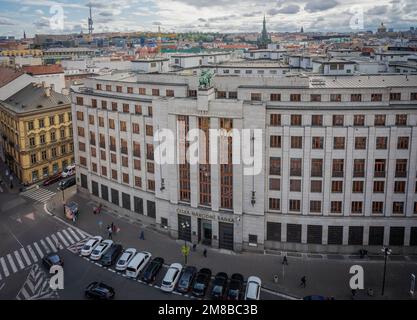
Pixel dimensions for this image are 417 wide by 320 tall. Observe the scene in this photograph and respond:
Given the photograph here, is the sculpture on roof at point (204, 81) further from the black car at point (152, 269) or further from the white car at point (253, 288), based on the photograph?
the white car at point (253, 288)

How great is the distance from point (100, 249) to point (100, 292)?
12.0 m

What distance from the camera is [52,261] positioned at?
199 ft

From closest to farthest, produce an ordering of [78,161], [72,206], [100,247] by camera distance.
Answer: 1. [100,247]
2. [72,206]
3. [78,161]

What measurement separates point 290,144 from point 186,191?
18198 millimetres

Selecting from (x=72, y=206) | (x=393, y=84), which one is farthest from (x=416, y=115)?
(x=72, y=206)

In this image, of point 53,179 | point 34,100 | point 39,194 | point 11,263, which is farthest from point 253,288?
point 34,100

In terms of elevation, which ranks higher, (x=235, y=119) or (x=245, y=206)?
(x=235, y=119)

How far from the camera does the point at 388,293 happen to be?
5341 centimetres

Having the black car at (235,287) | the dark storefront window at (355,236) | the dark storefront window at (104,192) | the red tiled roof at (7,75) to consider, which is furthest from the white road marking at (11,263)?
the red tiled roof at (7,75)

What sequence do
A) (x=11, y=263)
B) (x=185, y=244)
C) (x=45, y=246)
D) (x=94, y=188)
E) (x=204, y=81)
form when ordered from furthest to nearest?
1. (x=94, y=188)
2. (x=45, y=246)
3. (x=204, y=81)
4. (x=11, y=263)
5. (x=185, y=244)

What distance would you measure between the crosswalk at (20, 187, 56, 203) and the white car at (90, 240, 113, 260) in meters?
27.3

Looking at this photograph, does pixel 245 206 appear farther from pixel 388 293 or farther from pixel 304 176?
pixel 388 293

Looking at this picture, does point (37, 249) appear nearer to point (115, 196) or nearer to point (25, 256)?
point (25, 256)

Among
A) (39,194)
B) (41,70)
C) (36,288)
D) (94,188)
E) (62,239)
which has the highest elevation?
(41,70)
